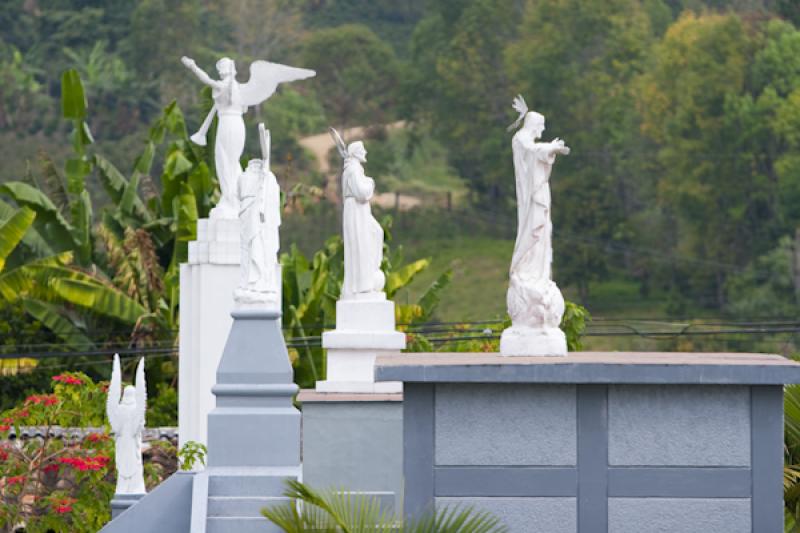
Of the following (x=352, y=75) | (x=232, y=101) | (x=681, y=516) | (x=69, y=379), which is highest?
(x=352, y=75)

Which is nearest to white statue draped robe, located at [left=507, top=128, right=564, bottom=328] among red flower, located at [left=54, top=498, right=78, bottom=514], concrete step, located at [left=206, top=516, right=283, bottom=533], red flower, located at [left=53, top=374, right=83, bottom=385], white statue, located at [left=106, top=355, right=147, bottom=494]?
concrete step, located at [left=206, top=516, right=283, bottom=533]

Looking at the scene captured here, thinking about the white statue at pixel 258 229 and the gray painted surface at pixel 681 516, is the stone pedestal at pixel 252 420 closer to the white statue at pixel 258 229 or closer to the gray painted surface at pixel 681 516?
the white statue at pixel 258 229

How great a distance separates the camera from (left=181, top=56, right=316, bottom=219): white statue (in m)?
25.5

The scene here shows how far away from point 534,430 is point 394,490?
3.74 meters

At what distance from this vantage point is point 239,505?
58.9 ft

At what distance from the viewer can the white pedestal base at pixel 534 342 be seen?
16.0 m

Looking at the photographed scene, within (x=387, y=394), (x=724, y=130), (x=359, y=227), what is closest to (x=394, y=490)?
(x=387, y=394)

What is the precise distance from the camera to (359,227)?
2073 centimetres

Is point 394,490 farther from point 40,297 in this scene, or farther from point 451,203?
point 451,203

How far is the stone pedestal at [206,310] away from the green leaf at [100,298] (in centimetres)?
743

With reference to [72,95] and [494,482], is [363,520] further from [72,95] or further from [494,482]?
[72,95]

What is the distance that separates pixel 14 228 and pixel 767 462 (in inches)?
707

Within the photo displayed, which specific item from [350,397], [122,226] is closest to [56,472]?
[350,397]

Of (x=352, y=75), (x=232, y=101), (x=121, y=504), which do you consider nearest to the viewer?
(x=121, y=504)
